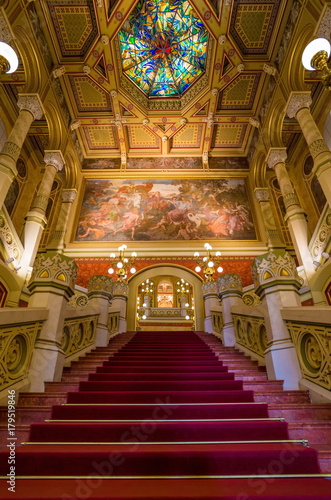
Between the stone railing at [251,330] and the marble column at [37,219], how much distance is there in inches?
258

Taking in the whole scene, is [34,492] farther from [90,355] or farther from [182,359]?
[90,355]

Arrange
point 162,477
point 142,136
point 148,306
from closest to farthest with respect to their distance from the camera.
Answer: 1. point 162,477
2. point 142,136
3. point 148,306

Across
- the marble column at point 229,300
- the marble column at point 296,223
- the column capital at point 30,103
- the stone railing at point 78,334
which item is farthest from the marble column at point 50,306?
the marble column at point 296,223

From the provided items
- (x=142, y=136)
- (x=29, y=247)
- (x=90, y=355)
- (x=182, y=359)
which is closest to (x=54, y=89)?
(x=142, y=136)

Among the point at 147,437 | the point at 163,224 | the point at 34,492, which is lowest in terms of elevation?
the point at 34,492

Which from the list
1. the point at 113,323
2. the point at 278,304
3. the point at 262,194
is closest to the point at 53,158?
the point at 113,323

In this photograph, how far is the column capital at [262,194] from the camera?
12.3 m

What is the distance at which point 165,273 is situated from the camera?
11.6 meters

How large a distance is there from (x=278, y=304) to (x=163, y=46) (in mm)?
12611

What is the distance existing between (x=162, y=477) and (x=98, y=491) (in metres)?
0.35

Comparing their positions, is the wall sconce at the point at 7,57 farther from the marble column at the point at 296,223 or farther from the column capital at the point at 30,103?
the marble column at the point at 296,223

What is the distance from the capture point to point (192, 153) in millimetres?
Result: 14305

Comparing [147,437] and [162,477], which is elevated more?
[147,437]

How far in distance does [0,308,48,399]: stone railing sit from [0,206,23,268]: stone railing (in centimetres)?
574
